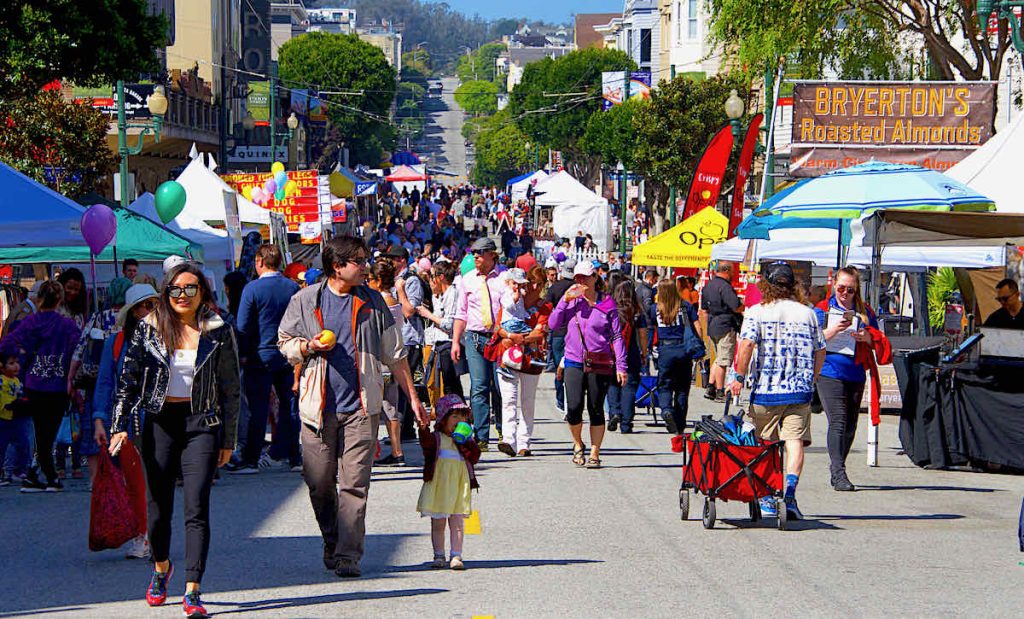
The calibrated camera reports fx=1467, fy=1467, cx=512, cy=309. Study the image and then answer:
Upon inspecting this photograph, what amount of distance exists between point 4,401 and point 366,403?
4926 millimetres

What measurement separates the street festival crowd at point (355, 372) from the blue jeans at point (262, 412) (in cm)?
2

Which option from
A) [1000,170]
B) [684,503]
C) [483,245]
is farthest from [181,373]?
[1000,170]

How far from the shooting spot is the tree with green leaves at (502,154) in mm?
130625

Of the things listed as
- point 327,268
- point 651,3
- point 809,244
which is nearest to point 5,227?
point 327,268

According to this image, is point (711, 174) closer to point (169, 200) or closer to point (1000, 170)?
point (169, 200)

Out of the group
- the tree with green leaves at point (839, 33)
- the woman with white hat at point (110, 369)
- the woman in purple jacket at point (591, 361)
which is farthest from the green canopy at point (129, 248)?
the tree with green leaves at point (839, 33)

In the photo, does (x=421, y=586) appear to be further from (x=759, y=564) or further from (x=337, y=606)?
(x=759, y=564)

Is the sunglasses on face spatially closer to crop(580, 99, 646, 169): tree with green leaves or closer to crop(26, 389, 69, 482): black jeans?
crop(26, 389, 69, 482): black jeans

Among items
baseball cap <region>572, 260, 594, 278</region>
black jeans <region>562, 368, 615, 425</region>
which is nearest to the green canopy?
baseball cap <region>572, 260, 594, 278</region>

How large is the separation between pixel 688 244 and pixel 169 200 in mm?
9562

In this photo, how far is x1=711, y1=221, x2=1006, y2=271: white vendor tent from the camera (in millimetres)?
19234

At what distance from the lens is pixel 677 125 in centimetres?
4856

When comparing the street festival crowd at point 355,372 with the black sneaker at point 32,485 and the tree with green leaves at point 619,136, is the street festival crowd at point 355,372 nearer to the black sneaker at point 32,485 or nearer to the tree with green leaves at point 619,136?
the black sneaker at point 32,485

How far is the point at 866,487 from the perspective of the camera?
12203 mm
